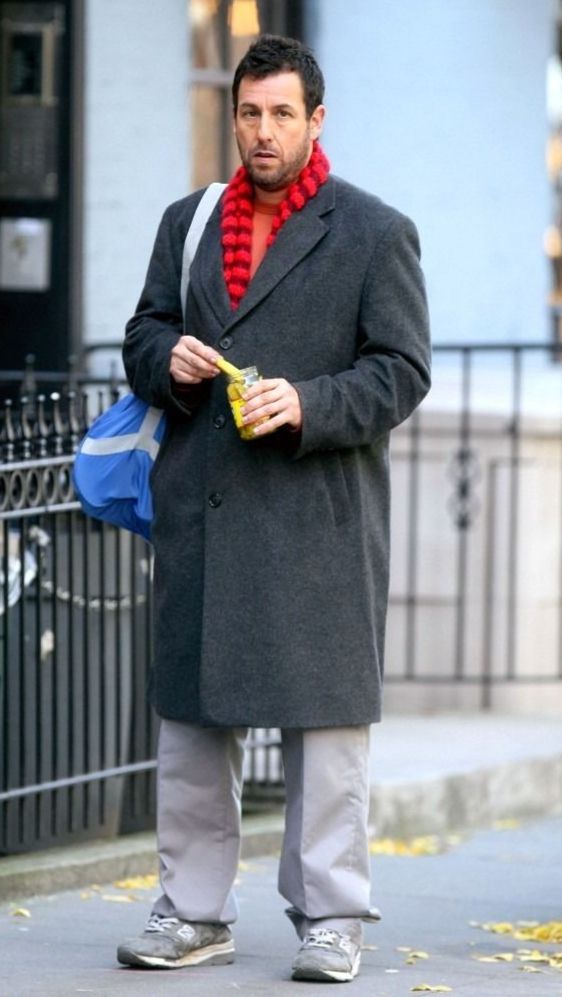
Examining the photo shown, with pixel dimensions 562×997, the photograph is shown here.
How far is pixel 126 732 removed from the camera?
6.81m

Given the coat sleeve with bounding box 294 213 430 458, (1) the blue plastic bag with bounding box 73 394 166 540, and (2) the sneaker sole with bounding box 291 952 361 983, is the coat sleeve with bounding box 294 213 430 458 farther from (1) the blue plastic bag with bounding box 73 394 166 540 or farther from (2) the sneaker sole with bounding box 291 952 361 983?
(2) the sneaker sole with bounding box 291 952 361 983

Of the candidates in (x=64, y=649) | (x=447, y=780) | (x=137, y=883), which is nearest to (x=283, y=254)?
(x=64, y=649)

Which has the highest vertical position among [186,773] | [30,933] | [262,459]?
[262,459]

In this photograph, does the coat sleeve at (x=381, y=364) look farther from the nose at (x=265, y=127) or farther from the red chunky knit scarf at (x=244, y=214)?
the nose at (x=265, y=127)

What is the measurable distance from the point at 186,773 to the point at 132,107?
4.25 metres

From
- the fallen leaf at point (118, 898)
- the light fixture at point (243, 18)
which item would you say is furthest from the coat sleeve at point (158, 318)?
the light fixture at point (243, 18)

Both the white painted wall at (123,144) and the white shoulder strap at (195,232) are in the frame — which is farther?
the white painted wall at (123,144)

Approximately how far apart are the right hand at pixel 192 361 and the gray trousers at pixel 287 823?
77cm

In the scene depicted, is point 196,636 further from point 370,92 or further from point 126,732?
point 370,92

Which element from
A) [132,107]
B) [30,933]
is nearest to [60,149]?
[132,107]

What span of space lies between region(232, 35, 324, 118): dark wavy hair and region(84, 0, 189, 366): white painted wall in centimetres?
381

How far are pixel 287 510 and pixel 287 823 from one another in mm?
693

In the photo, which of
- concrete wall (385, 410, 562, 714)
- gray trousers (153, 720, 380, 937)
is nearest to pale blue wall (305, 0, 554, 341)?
concrete wall (385, 410, 562, 714)

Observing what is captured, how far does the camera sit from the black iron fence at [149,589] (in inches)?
250
